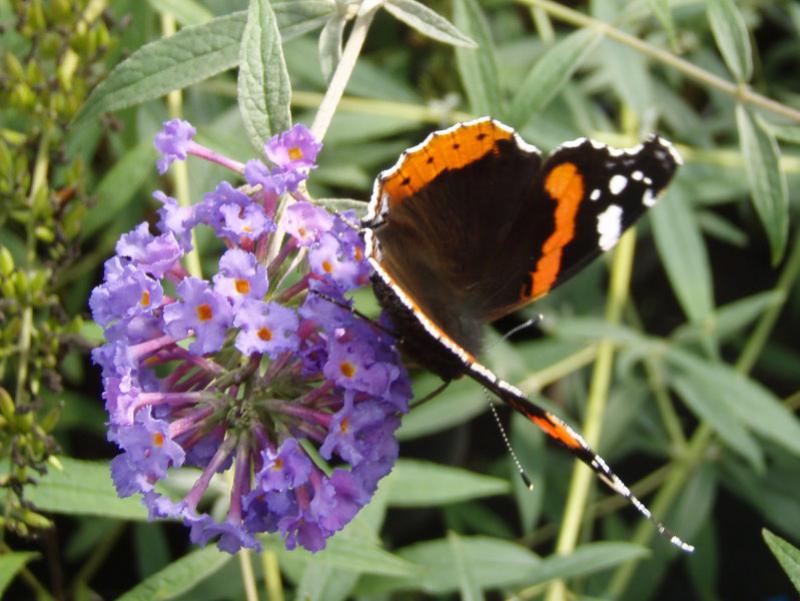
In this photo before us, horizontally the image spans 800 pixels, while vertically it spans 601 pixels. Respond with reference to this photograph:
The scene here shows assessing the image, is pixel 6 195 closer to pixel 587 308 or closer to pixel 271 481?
pixel 271 481

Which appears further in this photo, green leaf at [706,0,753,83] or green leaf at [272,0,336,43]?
green leaf at [706,0,753,83]

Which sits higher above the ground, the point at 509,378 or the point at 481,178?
the point at 481,178

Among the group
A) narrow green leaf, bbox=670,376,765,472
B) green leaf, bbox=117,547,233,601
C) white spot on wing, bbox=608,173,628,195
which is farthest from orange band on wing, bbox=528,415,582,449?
narrow green leaf, bbox=670,376,765,472

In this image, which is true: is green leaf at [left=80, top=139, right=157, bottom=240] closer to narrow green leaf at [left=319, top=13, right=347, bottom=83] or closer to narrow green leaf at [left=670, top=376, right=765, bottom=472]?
narrow green leaf at [left=319, top=13, right=347, bottom=83]

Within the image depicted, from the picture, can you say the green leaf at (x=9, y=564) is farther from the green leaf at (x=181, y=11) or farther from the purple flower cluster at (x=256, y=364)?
the green leaf at (x=181, y=11)

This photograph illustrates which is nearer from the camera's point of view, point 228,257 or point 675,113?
point 228,257

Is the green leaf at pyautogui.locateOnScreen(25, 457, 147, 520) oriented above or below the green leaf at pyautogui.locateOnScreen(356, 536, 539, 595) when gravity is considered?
above

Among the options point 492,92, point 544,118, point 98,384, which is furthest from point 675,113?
point 98,384
